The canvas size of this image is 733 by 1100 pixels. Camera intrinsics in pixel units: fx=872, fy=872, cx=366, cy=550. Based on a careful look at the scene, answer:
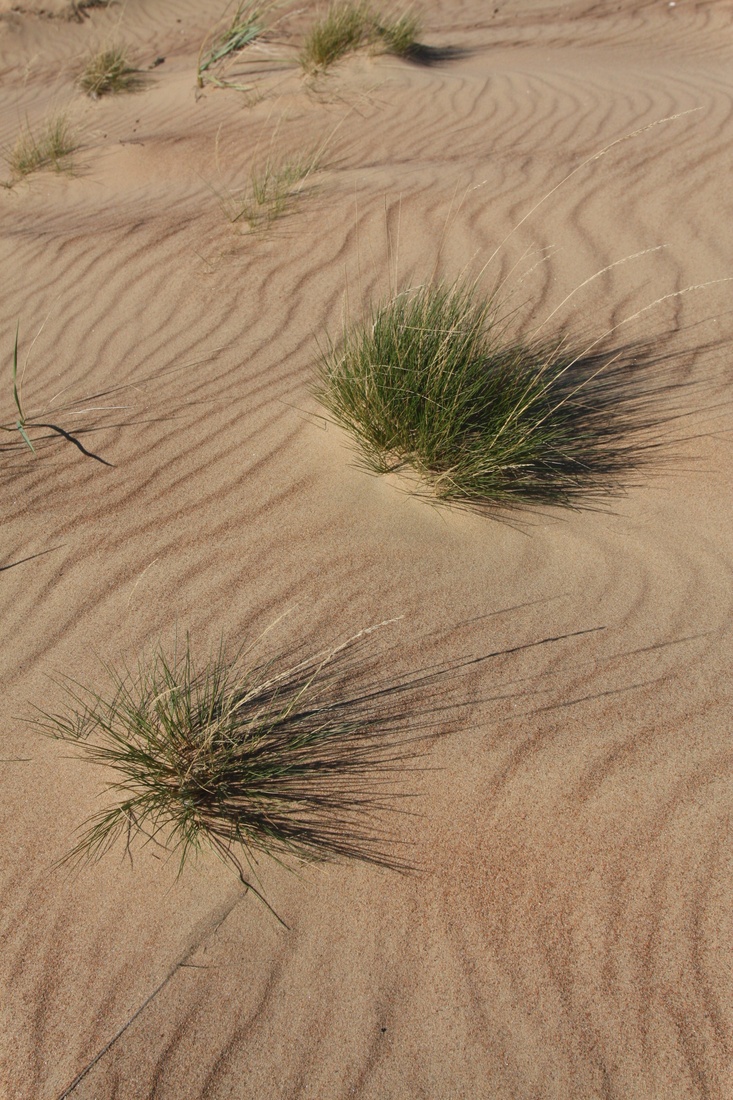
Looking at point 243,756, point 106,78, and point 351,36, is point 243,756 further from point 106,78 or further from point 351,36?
point 106,78

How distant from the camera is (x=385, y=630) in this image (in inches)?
104

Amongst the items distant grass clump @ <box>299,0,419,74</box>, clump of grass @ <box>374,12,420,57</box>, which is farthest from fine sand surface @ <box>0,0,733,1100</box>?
clump of grass @ <box>374,12,420,57</box>

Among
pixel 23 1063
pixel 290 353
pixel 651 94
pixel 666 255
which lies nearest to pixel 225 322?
pixel 290 353

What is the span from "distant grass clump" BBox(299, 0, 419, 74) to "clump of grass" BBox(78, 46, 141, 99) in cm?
176

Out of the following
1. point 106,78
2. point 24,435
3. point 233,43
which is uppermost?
point 233,43

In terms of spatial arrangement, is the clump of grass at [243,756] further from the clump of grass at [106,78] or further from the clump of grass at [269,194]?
the clump of grass at [106,78]

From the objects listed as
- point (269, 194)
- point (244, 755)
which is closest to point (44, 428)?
point (244, 755)

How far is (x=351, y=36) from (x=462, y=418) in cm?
→ 538

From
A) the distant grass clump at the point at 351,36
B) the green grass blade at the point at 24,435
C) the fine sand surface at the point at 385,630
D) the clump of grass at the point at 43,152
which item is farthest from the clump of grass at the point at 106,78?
the green grass blade at the point at 24,435

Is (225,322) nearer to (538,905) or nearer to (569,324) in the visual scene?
(569,324)

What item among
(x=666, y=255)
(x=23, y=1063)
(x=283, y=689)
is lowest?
(x=23, y=1063)

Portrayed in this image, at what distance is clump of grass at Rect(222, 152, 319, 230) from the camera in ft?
16.0

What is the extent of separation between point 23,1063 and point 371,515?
1869 millimetres

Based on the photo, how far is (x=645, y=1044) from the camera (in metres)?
1.79
